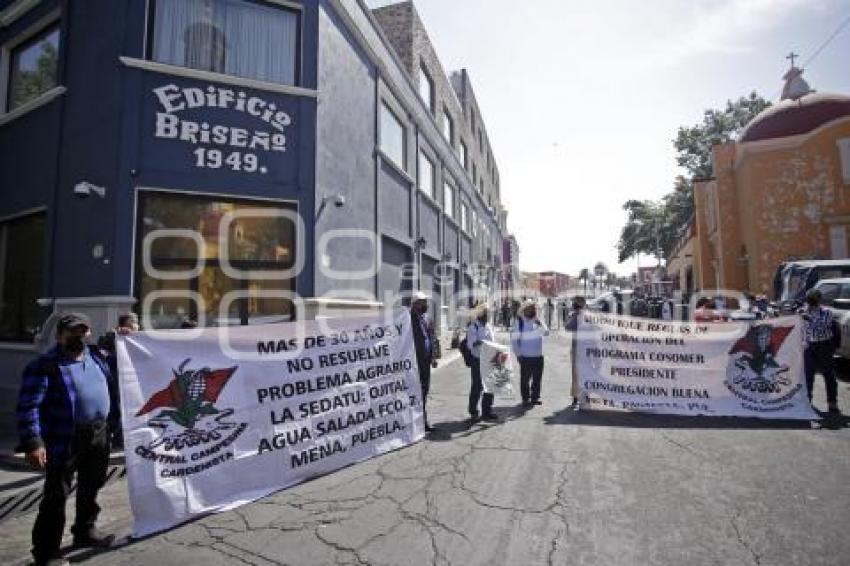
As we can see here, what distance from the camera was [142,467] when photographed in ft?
13.7

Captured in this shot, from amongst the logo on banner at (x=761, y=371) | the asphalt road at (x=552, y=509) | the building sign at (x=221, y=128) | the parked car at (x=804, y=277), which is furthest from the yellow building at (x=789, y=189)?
the building sign at (x=221, y=128)

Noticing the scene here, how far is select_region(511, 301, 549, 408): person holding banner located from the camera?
27.9ft

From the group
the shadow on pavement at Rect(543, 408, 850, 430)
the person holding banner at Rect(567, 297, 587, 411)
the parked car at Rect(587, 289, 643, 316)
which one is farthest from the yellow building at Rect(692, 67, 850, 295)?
the person holding banner at Rect(567, 297, 587, 411)

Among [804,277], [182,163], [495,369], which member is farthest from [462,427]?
[804,277]

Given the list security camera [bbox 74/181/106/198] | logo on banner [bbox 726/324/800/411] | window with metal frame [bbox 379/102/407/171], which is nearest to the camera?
logo on banner [bbox 726/324/800/411]

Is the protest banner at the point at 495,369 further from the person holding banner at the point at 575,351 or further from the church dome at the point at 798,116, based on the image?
the church dome at the point at 798,116

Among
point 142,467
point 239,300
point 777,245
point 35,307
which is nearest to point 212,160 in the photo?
point 239,300

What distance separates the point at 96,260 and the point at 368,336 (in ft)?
17.1

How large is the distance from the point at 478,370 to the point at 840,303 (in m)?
8.05

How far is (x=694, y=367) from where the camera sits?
309 inches

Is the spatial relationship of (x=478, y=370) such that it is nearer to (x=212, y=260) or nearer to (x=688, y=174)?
(x=212, y=260)

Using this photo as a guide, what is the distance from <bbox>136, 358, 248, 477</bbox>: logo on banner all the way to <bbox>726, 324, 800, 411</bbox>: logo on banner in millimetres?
7114

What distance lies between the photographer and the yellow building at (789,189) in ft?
70.4

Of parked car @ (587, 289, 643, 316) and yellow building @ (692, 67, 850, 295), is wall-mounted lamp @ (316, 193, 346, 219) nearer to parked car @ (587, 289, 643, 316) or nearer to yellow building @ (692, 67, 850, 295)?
yellow building @ (692, 67, 850, 295)
